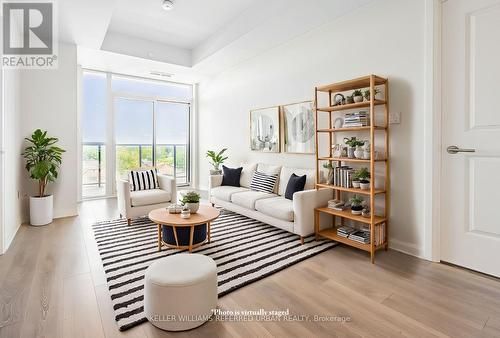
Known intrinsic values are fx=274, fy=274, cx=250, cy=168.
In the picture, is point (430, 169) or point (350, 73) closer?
point (430, 169)

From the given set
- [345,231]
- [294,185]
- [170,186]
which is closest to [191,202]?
[170,186]

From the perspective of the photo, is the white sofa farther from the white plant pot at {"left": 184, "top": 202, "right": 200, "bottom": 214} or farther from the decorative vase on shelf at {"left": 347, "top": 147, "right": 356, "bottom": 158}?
the white plant pot at {"left": 184, "top": 202, "right": 200, "bottom": 214}

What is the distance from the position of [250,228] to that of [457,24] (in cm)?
308

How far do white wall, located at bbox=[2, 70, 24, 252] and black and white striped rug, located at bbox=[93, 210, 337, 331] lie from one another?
90 centimetres

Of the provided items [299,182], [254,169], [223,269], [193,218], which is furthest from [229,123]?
[223,269]

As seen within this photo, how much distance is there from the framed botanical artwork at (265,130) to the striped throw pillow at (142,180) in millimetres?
1841

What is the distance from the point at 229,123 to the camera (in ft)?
19.3

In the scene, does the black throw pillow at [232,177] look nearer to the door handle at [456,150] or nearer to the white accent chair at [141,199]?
the white accent chair at [141,199]

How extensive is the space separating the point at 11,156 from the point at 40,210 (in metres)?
0.87

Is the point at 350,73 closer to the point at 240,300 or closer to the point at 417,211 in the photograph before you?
the point at 417,211

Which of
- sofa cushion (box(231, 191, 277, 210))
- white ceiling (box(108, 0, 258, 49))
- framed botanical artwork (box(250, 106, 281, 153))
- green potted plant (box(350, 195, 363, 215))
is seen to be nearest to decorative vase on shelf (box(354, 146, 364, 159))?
green potted plant (box(350, 195, 363, 215))

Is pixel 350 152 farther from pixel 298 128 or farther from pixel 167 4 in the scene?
pixel 167 4

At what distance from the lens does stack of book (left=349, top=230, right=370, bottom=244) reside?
2.85m

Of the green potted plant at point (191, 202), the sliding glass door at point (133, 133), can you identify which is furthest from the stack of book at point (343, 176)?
the sliding glass door at point (133, 133)
